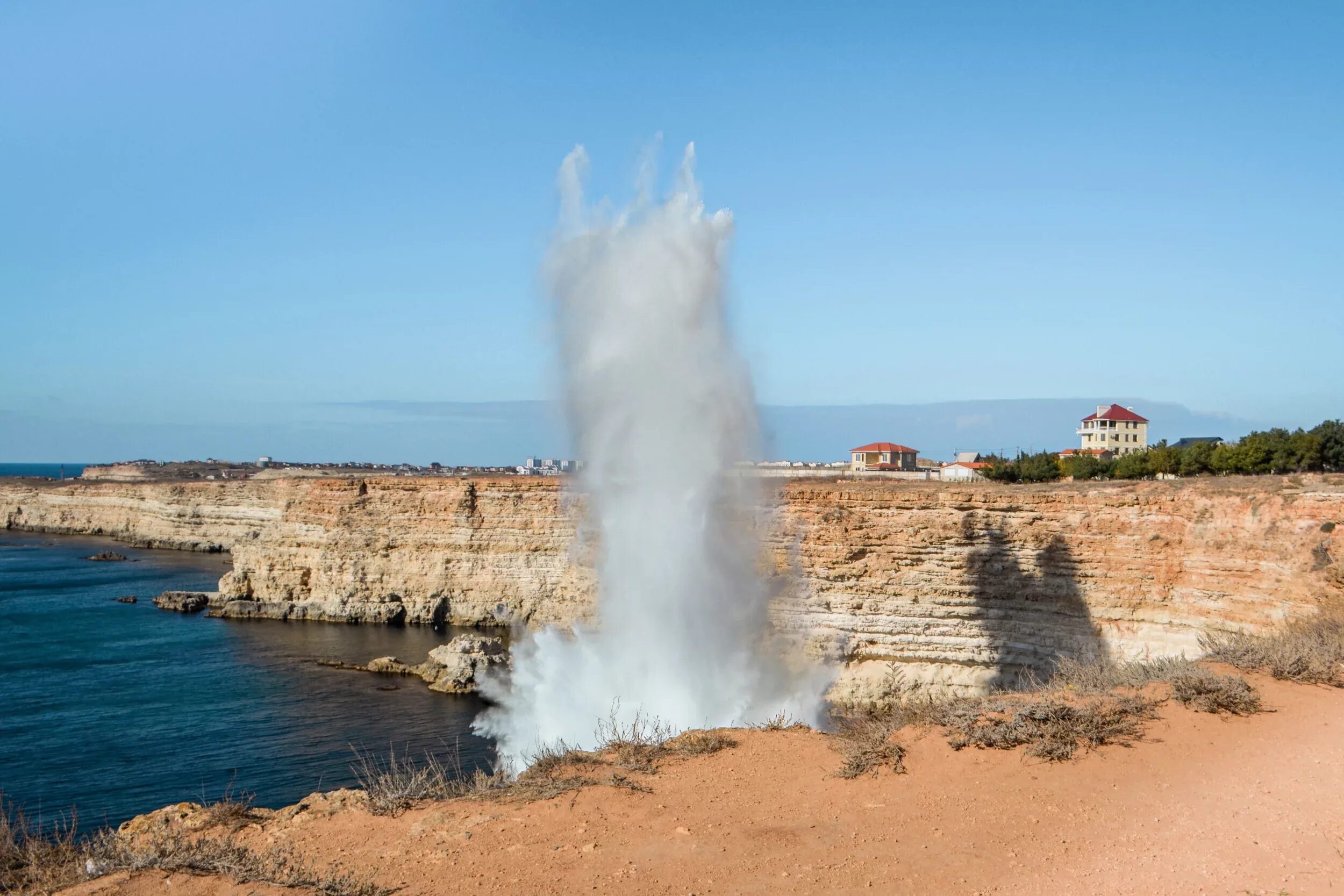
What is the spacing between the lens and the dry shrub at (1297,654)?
11.8 metres

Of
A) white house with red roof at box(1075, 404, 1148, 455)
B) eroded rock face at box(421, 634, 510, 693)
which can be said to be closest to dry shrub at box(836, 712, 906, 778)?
eroded rock face at box(421, 634, 510, 693)

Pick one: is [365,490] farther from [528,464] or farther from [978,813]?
[528,464]

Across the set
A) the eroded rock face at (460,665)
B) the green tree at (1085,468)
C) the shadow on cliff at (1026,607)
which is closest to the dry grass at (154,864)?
the eroded rock face at (460,665)

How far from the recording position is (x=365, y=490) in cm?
4366

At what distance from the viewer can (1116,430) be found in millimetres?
74375

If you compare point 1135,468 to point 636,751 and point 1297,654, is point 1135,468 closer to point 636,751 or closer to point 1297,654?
point 1297,654

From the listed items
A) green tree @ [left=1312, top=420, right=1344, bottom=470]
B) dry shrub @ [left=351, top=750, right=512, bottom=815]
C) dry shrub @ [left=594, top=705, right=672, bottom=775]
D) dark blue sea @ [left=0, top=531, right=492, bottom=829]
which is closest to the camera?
dry shrub @ [left=351, top=750, right=512, bottom=815]

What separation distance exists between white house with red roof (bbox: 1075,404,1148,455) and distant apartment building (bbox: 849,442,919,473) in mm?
15804

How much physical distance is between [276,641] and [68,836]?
30277 millimetres

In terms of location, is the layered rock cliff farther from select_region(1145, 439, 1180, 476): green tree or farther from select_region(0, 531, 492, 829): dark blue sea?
select_region(1145, 439, 1180, 476): green tree

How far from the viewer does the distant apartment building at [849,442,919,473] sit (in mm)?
70875

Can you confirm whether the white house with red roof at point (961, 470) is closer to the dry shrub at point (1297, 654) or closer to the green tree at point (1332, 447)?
the green tree at point (1332, 447)

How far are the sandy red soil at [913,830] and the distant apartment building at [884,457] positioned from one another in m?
59.5

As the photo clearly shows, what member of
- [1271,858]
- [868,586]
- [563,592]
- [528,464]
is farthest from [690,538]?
[528,464]
